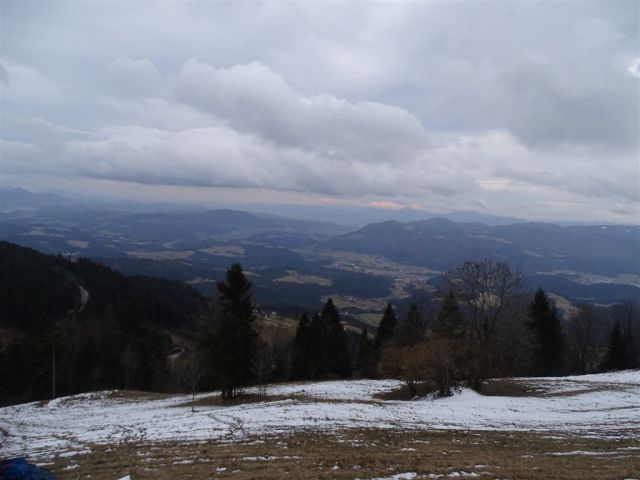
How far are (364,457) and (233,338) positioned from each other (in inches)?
696

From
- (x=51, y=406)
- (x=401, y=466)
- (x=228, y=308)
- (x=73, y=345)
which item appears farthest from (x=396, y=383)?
(x=73, y=345)

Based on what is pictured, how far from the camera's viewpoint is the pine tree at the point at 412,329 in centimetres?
4491

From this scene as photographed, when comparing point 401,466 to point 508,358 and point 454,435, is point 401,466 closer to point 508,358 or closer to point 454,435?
point 454,435

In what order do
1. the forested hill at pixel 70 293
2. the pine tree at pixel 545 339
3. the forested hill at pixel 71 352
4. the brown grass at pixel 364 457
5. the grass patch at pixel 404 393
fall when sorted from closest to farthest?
the brown grass at pixel 364 457 < the grass patch at pixel 404 393 < the forested hill at pixel 71 352 < the pine tree at pixel 545 339 < the forested hill at pixel 70 293

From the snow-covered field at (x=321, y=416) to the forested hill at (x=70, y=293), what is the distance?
79.4 meters

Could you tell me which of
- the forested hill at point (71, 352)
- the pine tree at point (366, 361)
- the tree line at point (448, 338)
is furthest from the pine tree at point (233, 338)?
the pine tree at point (366, 361)

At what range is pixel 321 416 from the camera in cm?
2211

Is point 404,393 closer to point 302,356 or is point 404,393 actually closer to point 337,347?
point 337,347

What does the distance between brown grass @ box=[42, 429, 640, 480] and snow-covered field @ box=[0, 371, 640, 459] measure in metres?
1.70

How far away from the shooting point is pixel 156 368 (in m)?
58.1

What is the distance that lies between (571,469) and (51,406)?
130 feet

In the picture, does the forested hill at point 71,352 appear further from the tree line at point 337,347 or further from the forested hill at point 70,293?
the forested hill at point 70,293

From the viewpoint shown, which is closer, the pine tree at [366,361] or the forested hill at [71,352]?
the forested hill at [71,352]

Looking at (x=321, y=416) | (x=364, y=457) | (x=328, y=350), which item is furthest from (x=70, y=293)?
(x=364, y=457)
